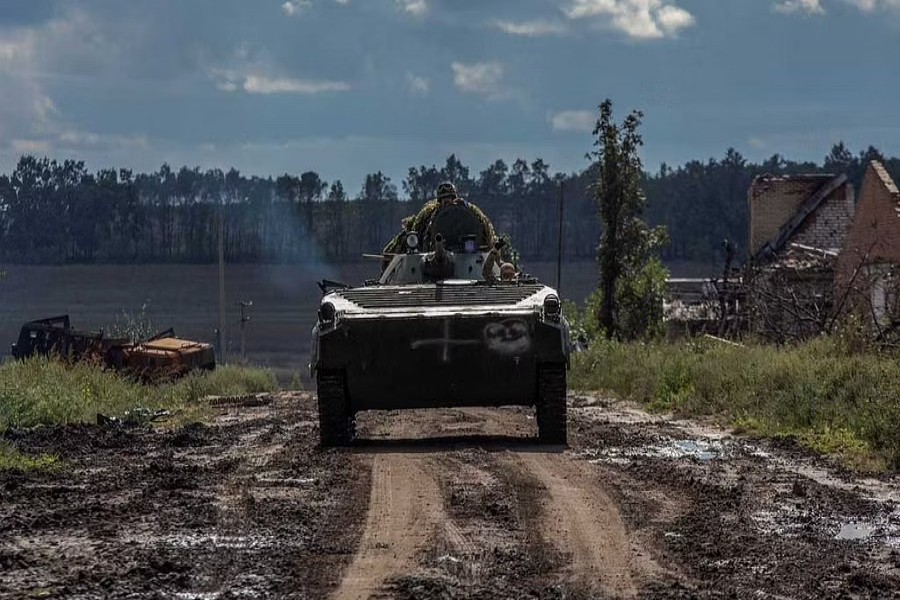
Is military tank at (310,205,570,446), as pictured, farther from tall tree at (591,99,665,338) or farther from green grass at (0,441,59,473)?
tall tree at (591,99,665,338)

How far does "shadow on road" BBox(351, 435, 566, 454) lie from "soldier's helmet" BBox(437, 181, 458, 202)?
3.63 metres

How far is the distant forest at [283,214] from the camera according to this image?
75375 millimetres

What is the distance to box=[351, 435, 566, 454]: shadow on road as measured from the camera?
12.4 m

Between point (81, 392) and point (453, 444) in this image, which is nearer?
point (453, 444)

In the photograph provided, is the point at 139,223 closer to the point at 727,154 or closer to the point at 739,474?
the point at 727,154

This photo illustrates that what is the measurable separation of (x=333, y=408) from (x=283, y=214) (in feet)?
221

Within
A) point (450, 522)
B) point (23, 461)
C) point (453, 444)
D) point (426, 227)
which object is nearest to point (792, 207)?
point (426, 227)

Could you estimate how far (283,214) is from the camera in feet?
261

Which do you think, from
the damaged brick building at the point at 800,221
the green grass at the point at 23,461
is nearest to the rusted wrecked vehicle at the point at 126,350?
the damaged brick building at the point at 800,221

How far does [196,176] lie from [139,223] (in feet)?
26.4

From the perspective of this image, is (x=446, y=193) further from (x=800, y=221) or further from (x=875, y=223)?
(x=800, y=221)

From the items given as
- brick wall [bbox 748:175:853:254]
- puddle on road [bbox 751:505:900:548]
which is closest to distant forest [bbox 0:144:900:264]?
brick wall [bbox 748:175:853:254]

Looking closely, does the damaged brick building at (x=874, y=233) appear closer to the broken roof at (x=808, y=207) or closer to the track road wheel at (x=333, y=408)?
the broken roof at (x=808, y=207)

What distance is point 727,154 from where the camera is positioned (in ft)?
308
